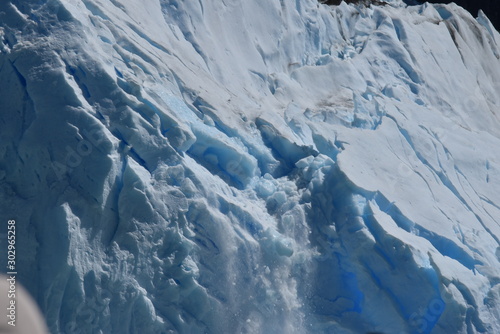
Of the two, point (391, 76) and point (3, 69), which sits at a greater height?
point (3, 69)

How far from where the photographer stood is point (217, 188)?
4.57 m

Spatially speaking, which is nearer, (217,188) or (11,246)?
(11,246)

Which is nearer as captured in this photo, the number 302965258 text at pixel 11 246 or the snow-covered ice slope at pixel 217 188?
the number 302965258 text at pixel 11 246

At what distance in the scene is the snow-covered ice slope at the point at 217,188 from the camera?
4000mm

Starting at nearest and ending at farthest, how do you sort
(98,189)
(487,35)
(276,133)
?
(98,189)
(276,133)
(487,35)

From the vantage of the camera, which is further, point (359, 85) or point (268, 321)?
point (359, 85)

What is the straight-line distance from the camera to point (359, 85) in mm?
6422

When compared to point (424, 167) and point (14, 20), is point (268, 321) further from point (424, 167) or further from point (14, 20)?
point (14, 20)

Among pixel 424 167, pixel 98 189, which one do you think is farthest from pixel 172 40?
pixel 424 167

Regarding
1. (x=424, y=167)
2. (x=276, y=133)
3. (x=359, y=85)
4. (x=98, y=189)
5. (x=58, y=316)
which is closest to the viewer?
(x=58, y=316)

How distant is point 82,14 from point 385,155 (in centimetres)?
272

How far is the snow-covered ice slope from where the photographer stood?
4.00m

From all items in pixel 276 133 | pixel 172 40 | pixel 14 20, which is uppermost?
pixel 14 20

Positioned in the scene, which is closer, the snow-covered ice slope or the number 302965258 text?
the number 302965258 text
